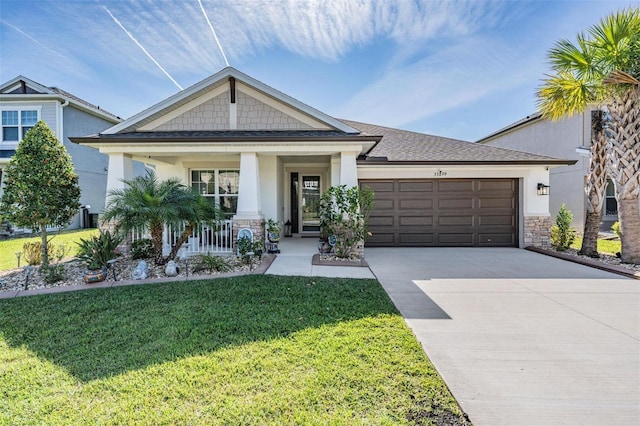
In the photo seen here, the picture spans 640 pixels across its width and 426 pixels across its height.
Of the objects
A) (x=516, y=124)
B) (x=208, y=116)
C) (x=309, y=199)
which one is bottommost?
(x=309, y=199)

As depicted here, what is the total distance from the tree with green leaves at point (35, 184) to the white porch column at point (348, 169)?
7.07 m

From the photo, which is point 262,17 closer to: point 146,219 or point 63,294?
point 146,219

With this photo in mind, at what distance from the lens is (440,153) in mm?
11297

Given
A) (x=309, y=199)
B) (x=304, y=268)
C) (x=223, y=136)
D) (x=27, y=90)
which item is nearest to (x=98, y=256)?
(x=223, y=136)

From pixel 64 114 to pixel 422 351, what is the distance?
830 inches

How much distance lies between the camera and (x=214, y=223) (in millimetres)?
7996

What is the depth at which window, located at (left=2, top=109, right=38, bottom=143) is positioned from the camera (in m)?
15.7

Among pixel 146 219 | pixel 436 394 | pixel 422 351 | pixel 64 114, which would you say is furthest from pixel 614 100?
pixel 64 114

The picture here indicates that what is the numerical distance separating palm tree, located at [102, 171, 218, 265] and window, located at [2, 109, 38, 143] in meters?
14.0

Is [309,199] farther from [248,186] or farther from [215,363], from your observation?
[215,363]

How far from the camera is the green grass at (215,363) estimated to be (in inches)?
101

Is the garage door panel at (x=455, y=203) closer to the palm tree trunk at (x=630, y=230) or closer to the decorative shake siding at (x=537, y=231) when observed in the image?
the decorative shake siding at (x=537, y=231)

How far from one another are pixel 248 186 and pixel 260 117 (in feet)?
8.39

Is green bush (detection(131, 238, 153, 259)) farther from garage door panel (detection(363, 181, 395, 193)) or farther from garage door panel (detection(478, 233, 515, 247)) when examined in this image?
garage door panel (detection(478, 233, 515, 247))
